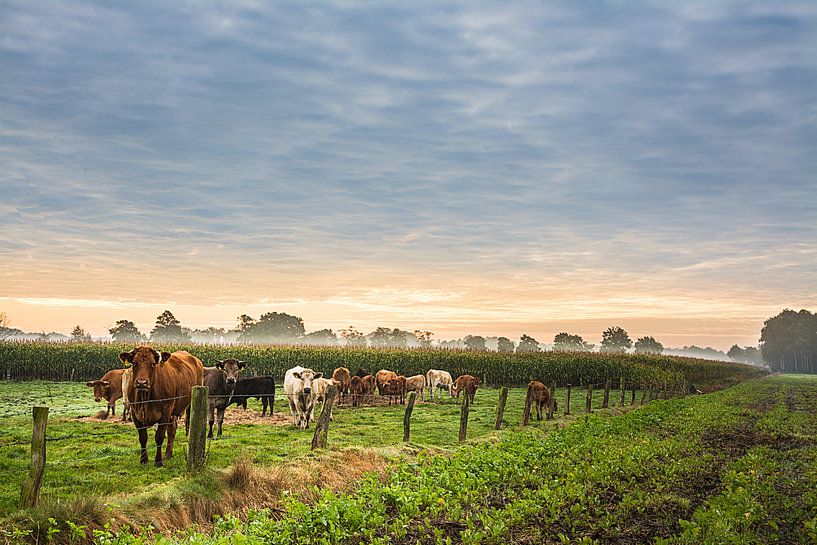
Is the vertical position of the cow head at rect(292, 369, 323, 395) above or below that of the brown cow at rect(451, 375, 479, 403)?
above

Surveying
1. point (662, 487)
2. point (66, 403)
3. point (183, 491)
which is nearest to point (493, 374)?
point (66, 403)

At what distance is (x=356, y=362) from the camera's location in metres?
47.3

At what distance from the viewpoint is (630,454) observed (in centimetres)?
1487

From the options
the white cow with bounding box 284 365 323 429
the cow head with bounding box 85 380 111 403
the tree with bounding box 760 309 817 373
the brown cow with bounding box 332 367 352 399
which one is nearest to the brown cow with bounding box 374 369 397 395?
the brown cow with bounding box 332 367 352 399

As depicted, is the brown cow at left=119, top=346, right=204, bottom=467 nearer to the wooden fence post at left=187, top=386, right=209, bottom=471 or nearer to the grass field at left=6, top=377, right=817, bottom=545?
the grass field at left=6, top=377, right=817, bottom=545

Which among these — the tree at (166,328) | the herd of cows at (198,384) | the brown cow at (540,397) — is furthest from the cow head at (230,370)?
the tree at (166,328)

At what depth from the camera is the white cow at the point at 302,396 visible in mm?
21406

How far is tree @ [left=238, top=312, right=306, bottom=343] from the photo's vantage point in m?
169

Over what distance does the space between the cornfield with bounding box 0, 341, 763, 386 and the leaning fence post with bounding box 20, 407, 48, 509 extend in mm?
37516

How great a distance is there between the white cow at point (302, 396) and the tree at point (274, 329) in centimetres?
14786

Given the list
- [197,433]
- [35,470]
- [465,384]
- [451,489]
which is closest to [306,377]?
[197,433]

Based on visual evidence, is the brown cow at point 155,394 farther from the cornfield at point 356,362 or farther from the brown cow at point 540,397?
the cornfield at point 356,362

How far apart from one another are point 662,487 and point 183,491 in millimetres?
9257

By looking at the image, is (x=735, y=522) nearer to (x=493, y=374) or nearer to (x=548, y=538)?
(x=548, y=538)
